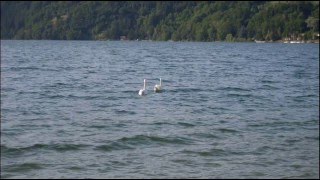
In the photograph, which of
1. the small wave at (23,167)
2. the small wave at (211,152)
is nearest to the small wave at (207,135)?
the small wave at (211,152)

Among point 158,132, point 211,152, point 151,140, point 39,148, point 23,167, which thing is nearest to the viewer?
point 23,167

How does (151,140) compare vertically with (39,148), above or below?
below

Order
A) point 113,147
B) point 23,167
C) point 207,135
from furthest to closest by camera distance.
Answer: point 207,135 < point 113,147 < point 23,167

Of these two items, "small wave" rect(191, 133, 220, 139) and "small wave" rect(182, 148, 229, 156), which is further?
"small wave" rect(191, 133, 220, 139)

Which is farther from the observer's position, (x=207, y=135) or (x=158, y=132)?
(x=158, y=132)

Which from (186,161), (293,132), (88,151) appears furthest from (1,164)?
(293,132)

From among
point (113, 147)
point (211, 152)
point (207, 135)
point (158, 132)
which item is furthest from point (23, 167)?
point (207, 135)

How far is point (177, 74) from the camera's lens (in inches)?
2191

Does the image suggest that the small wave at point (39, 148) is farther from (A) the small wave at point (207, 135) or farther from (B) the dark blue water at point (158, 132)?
(A) the small wave at point (207, 135)

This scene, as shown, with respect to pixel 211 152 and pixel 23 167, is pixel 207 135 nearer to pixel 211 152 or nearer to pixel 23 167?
pixel 211 152

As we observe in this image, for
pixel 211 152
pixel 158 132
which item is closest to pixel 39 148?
pixel 158 132

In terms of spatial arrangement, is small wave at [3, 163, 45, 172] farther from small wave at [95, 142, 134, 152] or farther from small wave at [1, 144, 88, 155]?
small wave at [95, 142, 134, 152]

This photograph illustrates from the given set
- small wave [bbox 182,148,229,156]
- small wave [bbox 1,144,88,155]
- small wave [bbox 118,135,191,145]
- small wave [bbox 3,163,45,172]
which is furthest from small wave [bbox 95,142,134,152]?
small wave [bbox 3,163,45,172]

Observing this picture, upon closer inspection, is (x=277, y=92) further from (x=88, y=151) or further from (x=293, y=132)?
(x=88, y=151)
